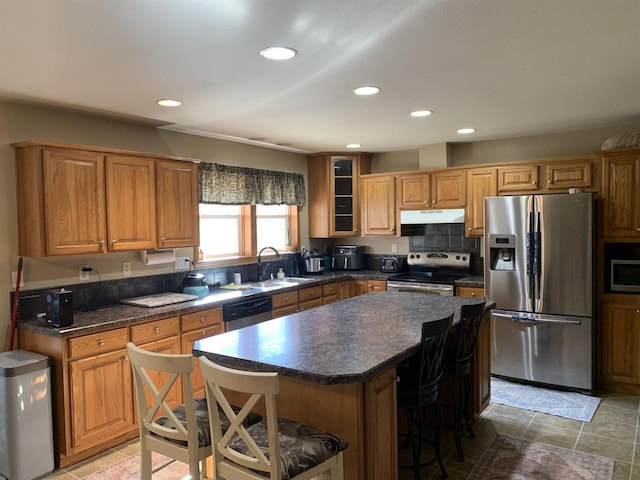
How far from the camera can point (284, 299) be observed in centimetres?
460

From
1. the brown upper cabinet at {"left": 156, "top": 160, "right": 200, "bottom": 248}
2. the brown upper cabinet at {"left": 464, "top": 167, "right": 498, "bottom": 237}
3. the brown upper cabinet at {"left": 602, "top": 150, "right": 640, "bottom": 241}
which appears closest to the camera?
the brown upper cabinet at {"left": 156, "top": 160, "right": 200, "bottom": 248}

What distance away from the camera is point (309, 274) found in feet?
18.5

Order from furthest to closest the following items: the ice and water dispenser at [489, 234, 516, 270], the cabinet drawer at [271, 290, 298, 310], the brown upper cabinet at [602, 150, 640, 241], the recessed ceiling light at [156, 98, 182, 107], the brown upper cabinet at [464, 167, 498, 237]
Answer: the brown upper cabinet at [464, 167, 498, 237]
the cabinet drawer at [271, 290, 298, 310]
the ice and water dispenser at [489, 234, 516, 270]
the brown upper cabinet at [602, 150, 640, 241]
the recessed ceiling light at [156, 98, 182, 107]

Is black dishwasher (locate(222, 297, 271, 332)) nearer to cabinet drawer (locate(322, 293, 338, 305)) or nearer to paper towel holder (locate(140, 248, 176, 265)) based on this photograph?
paper towel holder (locate(140, 248, 176, 265))

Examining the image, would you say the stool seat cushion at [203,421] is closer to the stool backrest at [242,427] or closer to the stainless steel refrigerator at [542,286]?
the stool backrest at [242,427]

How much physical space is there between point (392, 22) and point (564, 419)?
3.16 meters

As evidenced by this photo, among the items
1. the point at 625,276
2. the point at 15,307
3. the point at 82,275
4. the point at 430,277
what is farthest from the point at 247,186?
the point at 625,276

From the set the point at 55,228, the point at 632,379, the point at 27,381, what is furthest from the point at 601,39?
the point at 27,381

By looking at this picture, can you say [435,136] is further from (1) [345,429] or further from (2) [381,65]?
(1) [345,429]

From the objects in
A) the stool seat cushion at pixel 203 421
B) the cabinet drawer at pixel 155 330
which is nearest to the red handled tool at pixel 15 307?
the cabinet drawer at pixel 155 330

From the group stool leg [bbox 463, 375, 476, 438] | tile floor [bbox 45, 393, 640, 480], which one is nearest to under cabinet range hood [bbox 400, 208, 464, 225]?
tile floor [bbox 45, 393, 640, 480]

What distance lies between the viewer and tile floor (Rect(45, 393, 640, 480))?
9.36 ft

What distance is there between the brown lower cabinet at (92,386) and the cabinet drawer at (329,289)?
2.15 m

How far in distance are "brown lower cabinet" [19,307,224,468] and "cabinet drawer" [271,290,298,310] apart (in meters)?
1.25
